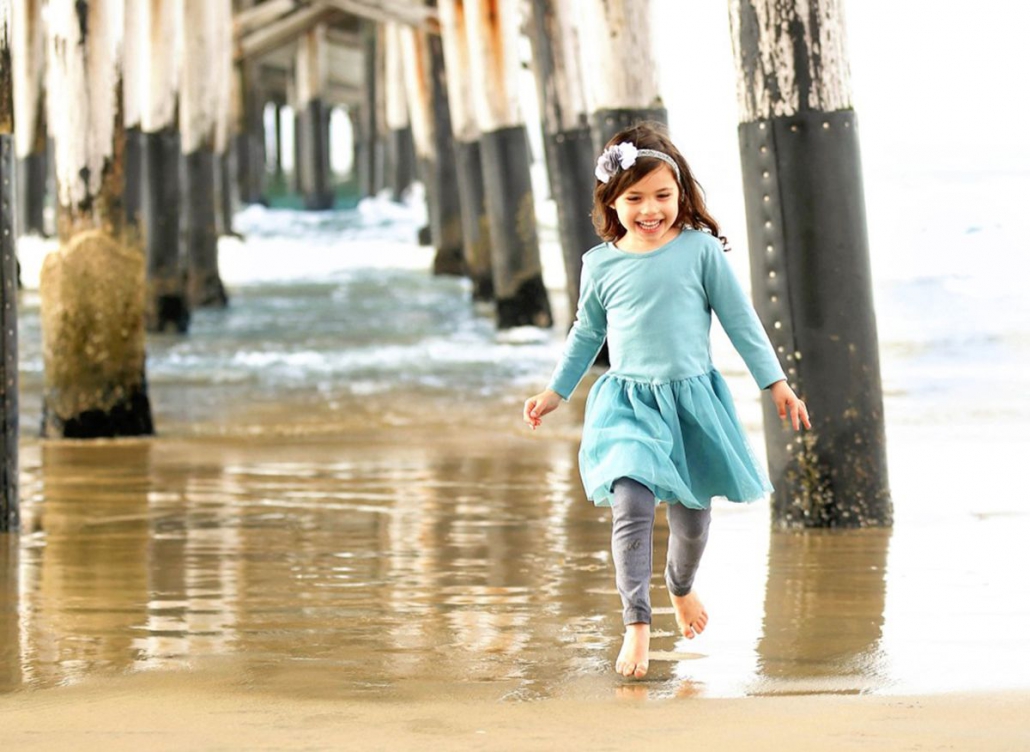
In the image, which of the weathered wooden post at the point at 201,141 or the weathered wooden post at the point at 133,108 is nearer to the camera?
the weathered wooden post at the point at 133,108

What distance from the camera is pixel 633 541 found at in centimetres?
338

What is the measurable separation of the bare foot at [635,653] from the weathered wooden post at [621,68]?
14.5ft

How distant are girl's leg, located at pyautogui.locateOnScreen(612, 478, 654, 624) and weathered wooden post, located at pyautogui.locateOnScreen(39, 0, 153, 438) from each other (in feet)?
15.6

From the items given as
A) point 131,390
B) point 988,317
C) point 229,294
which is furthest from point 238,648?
point 229,294

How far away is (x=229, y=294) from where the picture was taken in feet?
60.5

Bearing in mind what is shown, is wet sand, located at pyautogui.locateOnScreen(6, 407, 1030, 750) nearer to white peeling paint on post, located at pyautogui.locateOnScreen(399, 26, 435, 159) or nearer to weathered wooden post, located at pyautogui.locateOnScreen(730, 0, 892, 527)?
weathered wooden post, located at pyautogui.locateOnScreen(730, 0, 892, 527)

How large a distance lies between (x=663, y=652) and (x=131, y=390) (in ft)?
15.3

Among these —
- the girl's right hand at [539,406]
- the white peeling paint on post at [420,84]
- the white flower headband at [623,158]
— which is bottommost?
the girl's right hand at [539,406]

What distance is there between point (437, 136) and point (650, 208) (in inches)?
655

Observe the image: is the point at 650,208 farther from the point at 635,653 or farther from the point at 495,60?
the point at 495,60

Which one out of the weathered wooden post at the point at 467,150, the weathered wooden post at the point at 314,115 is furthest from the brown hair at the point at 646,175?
the weathered wooden post at the point at 314,115

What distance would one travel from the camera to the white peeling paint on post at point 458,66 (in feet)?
46.8

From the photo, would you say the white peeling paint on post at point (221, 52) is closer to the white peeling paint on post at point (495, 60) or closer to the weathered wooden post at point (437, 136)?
the weathered wooden post at point (437, 136)

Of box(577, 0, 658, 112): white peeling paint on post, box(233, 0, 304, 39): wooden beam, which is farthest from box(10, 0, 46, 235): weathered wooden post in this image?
box(577, 0, 658, 112): white peeling paint on post
